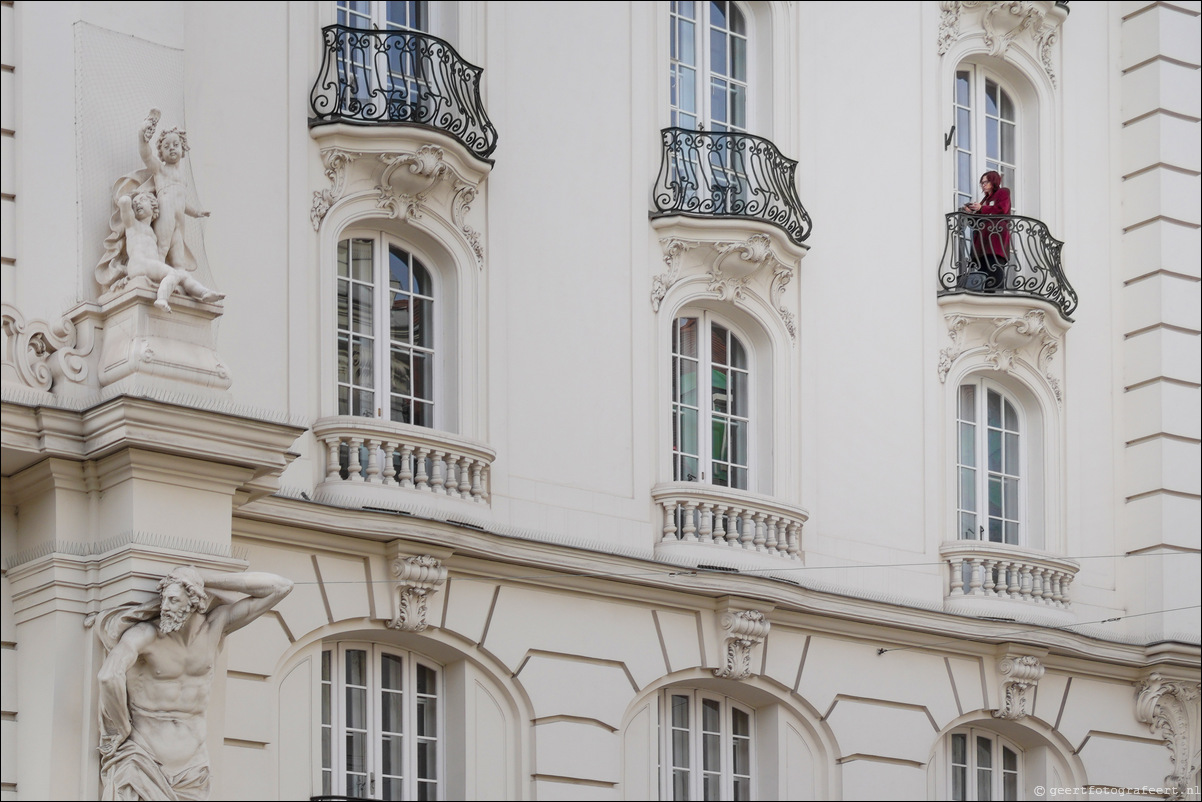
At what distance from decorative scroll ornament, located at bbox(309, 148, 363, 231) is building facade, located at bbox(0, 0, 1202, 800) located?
0.03 meters

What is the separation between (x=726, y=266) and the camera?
20.3m

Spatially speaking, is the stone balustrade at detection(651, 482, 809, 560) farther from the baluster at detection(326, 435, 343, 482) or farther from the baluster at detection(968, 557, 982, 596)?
the baluster at detection(326, 435, 343, 482)

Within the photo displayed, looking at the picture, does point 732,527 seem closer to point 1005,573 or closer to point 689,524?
point 689,524

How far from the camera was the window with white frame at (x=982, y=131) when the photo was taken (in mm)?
23125

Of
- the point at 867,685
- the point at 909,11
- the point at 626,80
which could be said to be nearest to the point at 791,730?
the point at 867,685

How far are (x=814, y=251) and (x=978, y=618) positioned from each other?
3837mm

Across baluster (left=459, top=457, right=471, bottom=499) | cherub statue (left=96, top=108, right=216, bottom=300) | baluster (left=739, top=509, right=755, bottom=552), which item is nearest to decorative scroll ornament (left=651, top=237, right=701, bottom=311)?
baluster (left=739, top=509, right=755, bottom=552)

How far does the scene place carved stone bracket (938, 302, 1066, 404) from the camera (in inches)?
869

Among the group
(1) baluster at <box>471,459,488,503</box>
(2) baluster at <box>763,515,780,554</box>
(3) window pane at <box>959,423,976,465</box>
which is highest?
(3) window pane at <box>959,423,976,465</box>

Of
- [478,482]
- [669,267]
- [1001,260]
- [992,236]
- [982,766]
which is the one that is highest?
[992,236]

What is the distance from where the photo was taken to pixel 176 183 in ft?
52.1

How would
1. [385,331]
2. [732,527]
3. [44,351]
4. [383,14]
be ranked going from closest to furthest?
[44,351]
[385,331]
[383,14]
[732,527]

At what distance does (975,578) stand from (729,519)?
3079mm

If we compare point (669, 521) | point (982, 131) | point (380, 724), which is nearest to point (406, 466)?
point (380, 724)
